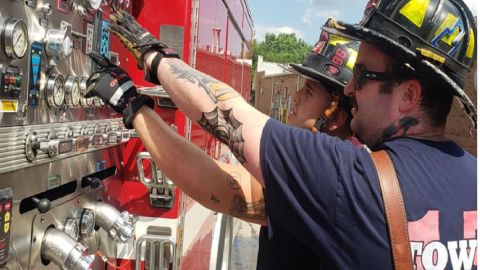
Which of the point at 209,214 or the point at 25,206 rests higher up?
the point at 25,206

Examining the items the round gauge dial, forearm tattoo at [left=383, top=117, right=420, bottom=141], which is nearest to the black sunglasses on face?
forearm tattoo at [left=383, top=117, right=420, bottom=141]

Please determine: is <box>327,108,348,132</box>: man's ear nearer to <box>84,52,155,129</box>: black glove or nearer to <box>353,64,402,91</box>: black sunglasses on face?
<box>353,64,402,91</box>: black sunglasses on face

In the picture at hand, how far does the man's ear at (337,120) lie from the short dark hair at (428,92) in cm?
112

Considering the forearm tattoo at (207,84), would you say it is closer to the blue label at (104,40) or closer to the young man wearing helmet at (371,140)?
the young man wearing helmet at (371,140)

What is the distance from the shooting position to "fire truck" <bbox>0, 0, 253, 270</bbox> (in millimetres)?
1458

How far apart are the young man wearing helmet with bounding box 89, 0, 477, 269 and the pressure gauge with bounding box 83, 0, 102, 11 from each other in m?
0.15

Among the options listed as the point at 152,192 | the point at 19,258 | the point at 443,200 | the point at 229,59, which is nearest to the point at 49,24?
the point at 19,258

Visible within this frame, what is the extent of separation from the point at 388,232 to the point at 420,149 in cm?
31

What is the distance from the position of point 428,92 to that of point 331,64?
4.59ft

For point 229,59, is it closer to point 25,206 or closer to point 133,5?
point 133,5

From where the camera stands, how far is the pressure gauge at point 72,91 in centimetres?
174

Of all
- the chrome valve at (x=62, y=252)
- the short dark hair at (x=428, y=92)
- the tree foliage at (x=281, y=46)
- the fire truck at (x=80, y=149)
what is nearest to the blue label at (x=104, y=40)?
the fire truck at (x=80, y=149)

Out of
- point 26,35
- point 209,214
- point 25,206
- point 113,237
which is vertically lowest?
point 209,214

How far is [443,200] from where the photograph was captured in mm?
1430
